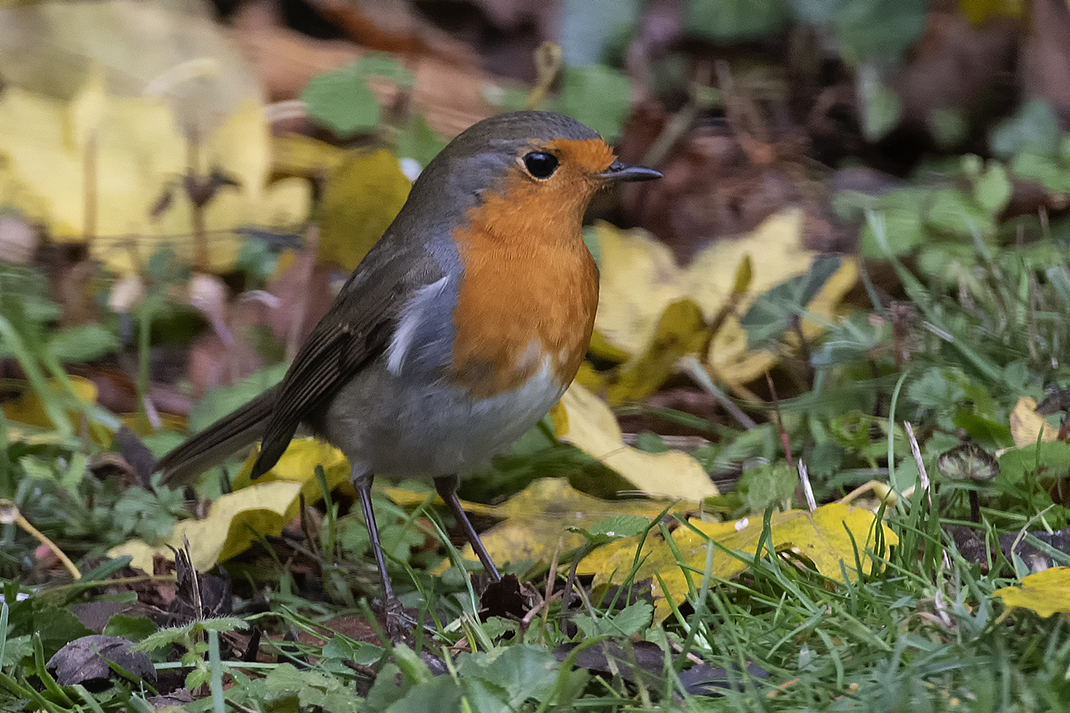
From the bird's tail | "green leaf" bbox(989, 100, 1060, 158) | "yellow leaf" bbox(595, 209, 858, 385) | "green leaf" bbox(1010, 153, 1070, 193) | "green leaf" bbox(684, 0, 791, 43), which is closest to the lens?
the bird's tail

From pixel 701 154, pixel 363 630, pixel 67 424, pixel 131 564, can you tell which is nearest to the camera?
pixel 363 630

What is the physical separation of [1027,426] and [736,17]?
3.19 m

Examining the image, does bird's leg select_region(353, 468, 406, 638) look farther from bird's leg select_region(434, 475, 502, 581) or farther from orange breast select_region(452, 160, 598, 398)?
orange breast select_region(452, 160, 598, 398)

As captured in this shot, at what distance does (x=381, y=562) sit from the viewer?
2.81 meters

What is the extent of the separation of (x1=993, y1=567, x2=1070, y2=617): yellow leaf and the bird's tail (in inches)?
78.1

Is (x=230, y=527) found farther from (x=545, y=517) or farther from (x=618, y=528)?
(x=618, y=528)

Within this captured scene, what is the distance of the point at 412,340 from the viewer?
2746 mm

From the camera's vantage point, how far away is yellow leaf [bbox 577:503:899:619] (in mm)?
2285

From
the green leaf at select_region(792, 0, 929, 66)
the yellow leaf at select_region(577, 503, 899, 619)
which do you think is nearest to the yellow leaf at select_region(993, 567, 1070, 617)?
the yellow leaf at select_region(577, 503, 899, 619)

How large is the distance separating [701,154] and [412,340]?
2951mm

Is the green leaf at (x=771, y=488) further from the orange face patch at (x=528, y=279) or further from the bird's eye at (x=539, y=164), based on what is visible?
the bird's eye at (x=539, y=164)

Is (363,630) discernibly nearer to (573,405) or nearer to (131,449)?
(573,405)

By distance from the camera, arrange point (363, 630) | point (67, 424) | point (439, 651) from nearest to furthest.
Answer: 1. point (439, 651)
2. point (363, 630)
3. point (67, 424)

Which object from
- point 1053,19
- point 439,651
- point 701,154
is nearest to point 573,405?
point 439,651
